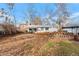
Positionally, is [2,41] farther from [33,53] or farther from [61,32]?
[61,32]

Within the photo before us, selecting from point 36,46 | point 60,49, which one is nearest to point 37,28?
point 36,46

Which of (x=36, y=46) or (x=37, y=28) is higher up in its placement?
(x=37, y=28)

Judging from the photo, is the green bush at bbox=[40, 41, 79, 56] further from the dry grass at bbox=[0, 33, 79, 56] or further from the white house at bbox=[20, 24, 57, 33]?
the white house at bbox=[20, 24, 57, 33]

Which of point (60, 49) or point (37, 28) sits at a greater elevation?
point (37, 28)

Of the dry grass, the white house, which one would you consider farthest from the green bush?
the white house

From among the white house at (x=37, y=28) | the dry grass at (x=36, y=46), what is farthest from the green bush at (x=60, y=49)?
the white house at (x=37, y=28)

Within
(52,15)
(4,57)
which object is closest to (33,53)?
(4,57)

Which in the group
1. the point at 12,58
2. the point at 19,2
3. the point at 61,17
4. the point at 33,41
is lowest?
the point at 12,58

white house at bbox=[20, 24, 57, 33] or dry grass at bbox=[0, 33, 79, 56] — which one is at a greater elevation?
white house at bbox=[20, 24, 57, 33]

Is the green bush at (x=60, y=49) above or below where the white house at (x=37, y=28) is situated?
below

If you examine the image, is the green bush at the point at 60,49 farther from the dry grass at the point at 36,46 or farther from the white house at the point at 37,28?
the white house at the point at 37,28

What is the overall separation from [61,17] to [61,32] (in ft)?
0.42

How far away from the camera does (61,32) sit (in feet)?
4.79

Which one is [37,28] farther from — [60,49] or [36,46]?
[60,49]
